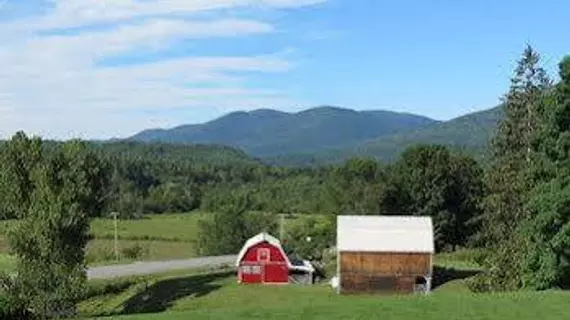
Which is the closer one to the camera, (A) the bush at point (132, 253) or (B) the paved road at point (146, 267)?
(B) the paved road at point (146, 267)

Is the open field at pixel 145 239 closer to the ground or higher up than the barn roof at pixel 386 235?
closer to the ground

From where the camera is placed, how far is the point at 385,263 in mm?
68438

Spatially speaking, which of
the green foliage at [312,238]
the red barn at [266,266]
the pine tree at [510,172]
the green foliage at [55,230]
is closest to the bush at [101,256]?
the green foliage at [312,238]

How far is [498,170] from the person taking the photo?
5741 cm

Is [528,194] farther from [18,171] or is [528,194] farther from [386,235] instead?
[18,171]

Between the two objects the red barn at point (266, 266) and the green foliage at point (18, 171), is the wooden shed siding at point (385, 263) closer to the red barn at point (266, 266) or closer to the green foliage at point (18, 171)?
the red barn at point (266, 266)

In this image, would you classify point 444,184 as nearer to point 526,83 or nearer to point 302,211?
point 526,83

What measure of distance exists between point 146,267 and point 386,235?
90.7 feet

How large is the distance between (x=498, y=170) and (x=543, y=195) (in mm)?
6394

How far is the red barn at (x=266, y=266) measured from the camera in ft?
237

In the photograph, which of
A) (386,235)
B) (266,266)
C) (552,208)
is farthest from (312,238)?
(552,208)

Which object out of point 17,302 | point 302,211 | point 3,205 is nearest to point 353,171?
point 302,211

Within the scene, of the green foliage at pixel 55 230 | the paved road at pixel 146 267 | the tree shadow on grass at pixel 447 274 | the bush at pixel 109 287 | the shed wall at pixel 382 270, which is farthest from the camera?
the paved road at pixel 146 267

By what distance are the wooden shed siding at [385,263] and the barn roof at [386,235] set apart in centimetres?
36
